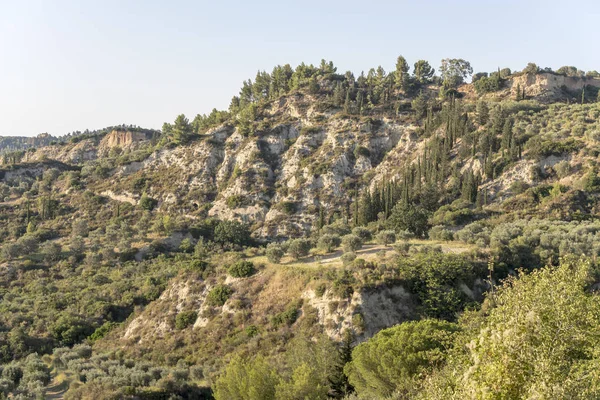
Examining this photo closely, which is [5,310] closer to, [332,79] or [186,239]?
[186,239]

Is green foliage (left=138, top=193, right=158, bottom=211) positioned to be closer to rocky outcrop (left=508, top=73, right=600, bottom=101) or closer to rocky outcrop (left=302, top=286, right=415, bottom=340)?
rocky outcrop (left=302, top=286, right=415, bottom=340)

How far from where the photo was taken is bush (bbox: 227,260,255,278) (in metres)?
47.5

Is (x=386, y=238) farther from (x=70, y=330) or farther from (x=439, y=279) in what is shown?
(x=70, y=330)

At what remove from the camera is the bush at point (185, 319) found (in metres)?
44.8

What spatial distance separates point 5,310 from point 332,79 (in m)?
93.9

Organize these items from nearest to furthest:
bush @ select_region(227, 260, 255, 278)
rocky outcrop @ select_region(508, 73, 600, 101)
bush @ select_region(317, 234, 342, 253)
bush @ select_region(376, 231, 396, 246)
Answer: bush @ select_region(227, 260, 255, 278)
bush @ select_region(376, 231, 396, 246)
bush @ select_region(317, 234, 342, 253)
rocky outcrop @ select_region(508, 73, 600, 101)

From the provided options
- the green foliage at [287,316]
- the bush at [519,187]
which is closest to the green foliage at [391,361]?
the green foliage at [287,316]

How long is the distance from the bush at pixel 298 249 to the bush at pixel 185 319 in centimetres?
1218

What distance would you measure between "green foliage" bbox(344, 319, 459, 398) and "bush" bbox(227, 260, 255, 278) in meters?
22.1

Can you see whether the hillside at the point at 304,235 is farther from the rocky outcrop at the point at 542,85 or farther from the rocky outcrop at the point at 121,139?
the rocky outcrop at the point at 121,139

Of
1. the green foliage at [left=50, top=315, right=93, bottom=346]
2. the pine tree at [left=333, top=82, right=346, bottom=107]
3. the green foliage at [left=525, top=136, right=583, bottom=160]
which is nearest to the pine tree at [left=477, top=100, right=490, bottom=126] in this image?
the green foliage at [left=525, top=136, right=583, bottom=160]

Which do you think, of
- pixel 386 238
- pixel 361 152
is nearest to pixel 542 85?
pixel 361 152

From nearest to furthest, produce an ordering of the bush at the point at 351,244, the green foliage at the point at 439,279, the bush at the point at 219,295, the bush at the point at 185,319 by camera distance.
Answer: the green foliage at the point at 439,279 → the bush at the point at 185,319 → the bush at the point at 219,295 → the bush at the point at 351,244

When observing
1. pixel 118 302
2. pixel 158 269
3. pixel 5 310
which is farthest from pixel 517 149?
pixel 5 310
